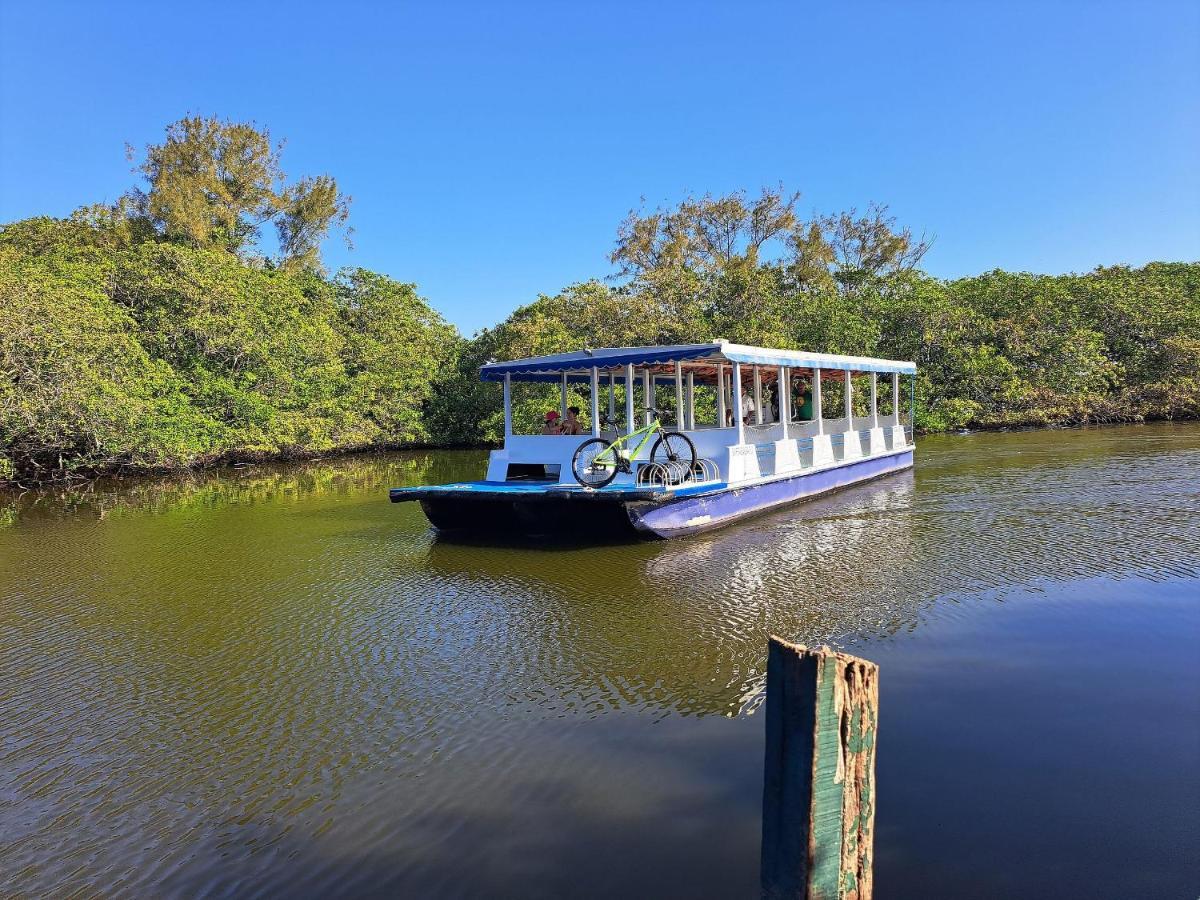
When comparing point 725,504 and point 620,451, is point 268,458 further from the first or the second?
point 725,504

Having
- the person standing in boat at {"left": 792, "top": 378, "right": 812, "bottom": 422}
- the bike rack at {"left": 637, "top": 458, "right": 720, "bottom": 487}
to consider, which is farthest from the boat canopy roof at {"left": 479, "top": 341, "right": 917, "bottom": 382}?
the bike rack at {"left": 637, "top": 458, "right": 720, "bottom": 487}

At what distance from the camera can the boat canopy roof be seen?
9.96 m

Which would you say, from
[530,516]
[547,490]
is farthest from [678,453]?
[530,516]

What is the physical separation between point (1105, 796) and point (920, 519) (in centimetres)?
742

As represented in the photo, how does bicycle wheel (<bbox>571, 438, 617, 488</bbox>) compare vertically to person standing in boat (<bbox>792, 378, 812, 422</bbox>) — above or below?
below

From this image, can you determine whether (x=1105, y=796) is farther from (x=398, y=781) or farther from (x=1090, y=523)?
(x=1090, y=523)

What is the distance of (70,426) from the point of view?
17547 millimetres

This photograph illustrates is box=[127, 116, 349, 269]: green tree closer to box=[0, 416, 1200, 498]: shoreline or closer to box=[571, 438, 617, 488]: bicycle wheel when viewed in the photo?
box=[0, 416, 1200, 498]: shoreline

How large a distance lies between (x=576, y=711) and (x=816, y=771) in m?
2.64

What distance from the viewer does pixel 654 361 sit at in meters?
10.2

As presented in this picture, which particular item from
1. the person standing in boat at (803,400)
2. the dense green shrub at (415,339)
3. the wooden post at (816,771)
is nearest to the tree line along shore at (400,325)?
the dense green shrub at (415,339)

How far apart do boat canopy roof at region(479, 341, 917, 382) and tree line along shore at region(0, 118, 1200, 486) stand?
11.5 meters

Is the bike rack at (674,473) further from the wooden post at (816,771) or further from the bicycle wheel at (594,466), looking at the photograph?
the wooden post at (816,771)

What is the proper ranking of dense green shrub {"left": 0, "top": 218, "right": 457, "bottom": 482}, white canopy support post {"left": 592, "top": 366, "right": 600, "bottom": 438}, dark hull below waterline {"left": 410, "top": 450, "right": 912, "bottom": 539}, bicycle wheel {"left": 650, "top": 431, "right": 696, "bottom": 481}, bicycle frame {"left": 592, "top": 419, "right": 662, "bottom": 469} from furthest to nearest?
dense green shrub {"left": 0, "top": 218, "right": 457, "bottom": 482} → white canopy support post {"left": 592, "top": 366, "right": 600, "bottom": 438} → bicycle wheel {"left": 650, "top": 431, "right": 696, "bottom": 481} → bicycle frame {"left": 592, "top": 419, "right": 662, "bottom": 469} → dark hull below waterline {"left": 410, "top": 450, "right": 912, "bottom": 539}
